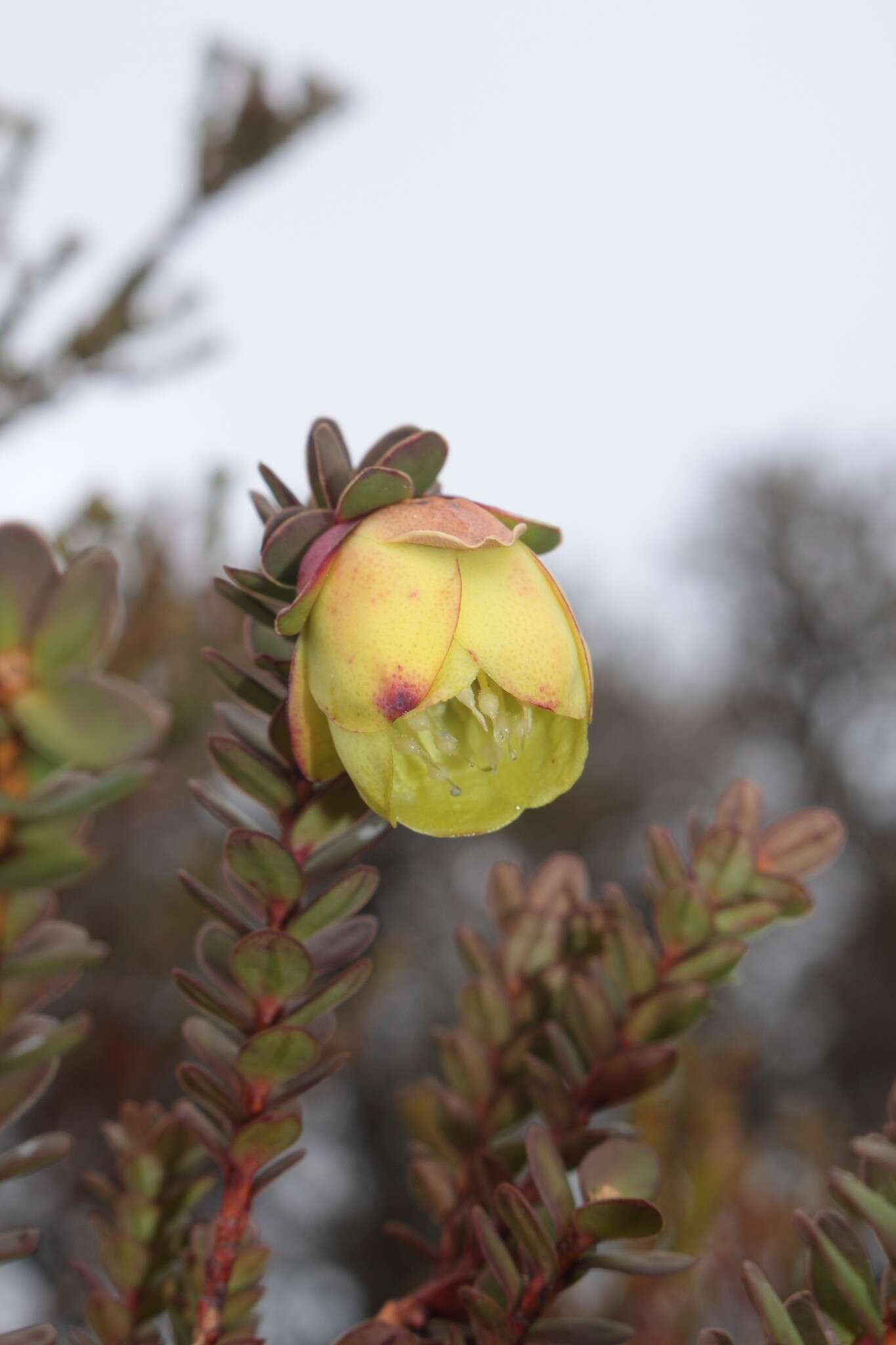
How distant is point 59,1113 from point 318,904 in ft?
7.57

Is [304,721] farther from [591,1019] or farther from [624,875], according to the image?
[624,875]

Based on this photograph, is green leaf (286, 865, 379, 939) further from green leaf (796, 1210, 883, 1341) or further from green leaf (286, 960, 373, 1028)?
green leaf (796, 1210, 883, 1341)

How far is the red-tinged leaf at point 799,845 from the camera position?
0.54 meters

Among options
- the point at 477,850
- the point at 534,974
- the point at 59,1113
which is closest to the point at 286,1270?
the point at 59,1113

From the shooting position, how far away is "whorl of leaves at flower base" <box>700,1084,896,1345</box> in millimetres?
331

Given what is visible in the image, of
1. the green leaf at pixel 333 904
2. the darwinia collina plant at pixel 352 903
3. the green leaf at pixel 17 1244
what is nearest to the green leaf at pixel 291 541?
the darwinia collina plant at pixel 352 903

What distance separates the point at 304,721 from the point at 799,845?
0.30m

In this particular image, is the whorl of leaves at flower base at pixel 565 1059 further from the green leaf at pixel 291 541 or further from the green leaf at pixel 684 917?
the green leaf at pixel 291 541

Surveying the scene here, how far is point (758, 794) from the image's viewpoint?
1.90 ft

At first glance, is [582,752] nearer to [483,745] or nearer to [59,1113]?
[483,745]

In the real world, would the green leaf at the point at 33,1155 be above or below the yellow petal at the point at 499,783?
below

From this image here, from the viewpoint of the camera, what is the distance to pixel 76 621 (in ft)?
0.93

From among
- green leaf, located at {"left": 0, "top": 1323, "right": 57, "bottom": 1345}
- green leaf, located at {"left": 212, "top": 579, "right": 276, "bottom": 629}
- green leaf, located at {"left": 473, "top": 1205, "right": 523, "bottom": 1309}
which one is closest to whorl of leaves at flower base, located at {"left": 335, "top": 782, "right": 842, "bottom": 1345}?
green leaf, located at {"left": 473, "top": 1205, "right": 523, "bottom": 1309}

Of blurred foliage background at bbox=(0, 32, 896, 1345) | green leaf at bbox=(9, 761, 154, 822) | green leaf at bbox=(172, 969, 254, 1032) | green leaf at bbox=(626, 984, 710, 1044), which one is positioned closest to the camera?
green leaf at bbox=(9, 761, 154, 822)
